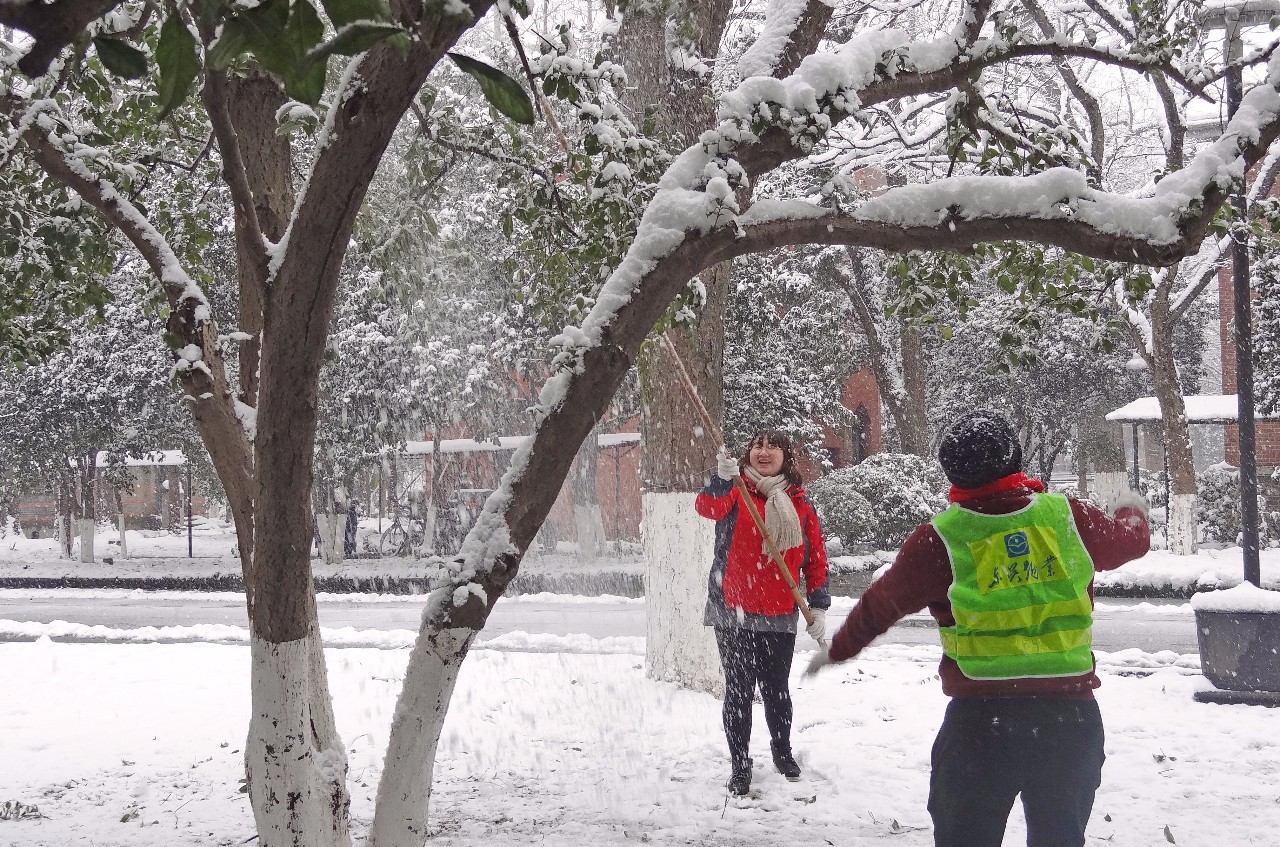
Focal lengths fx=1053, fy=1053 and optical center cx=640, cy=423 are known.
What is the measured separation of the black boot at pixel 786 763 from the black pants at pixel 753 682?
2cm

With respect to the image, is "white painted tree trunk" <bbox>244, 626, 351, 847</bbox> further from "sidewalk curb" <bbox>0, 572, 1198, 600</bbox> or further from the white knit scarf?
"sidewalk curb" <bbox>0, 572, 1198, 600</bbox>

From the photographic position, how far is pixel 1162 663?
31.3 feet

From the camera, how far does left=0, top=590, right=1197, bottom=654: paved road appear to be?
12125mm

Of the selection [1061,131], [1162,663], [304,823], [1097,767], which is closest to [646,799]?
[304,823]

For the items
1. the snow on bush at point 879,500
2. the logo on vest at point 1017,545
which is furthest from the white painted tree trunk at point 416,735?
the snow on bush at point 879,500

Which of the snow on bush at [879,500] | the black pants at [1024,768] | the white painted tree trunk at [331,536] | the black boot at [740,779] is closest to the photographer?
the black pants at [1024,768]

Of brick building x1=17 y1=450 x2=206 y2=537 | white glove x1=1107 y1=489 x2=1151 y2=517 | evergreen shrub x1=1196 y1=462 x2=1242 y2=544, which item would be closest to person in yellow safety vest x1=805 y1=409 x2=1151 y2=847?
white glove x1=1107 y1=489 x2=1151 y2=517

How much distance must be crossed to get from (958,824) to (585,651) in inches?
315

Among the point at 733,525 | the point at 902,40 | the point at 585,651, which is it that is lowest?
the point at 585,651

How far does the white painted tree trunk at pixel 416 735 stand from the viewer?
3369mm

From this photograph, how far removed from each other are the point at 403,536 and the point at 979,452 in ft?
77.1

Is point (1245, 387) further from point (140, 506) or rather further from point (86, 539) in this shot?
point (140, 506)

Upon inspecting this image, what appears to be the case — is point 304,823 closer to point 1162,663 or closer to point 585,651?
point 585,651

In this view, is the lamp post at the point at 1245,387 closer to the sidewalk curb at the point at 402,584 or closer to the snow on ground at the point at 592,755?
the snow on ground at the point at 592,755
